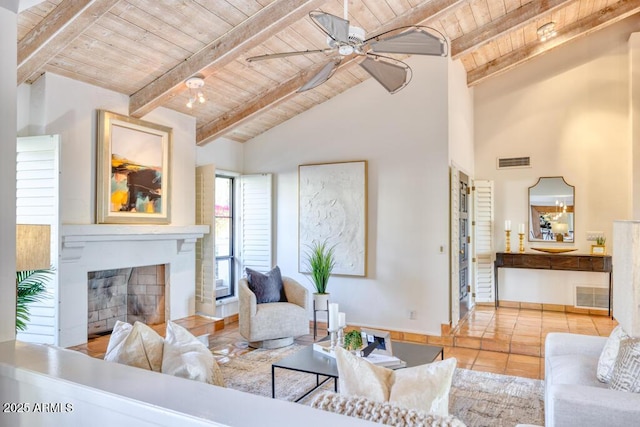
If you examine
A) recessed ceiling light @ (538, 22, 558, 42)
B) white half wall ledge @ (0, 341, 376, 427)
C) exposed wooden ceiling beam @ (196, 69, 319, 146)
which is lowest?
white half wall ledge @ (0, 341, 376, 427)

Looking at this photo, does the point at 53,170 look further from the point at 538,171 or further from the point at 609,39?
the point at 609,39

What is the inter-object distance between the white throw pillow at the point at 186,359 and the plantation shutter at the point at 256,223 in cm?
393

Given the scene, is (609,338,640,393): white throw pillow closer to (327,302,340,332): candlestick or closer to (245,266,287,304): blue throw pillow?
(327,302,340,332): candlestick

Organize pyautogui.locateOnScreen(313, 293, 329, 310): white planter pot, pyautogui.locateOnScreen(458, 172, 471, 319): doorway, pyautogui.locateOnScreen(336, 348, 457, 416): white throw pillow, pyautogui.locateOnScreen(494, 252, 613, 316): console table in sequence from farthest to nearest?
pyautogui.locateOnScreen(494, 252, 613, 316): console table < pyautogui.locateOnScreen(458, 172, 471, 319): doorway < pyautogui.locateOnScreen(313, 293, 329, 310): white planter pot < pyautogui.locateOnScreen(336, 348, 457, 416): white throw pillow

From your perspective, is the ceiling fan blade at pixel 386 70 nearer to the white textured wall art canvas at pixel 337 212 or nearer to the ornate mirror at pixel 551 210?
the white textured wall art canvas at pixel 337 212

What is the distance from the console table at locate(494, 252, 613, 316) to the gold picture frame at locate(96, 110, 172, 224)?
4.56 m

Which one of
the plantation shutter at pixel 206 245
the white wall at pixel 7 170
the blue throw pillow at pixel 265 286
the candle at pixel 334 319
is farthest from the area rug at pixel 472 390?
the white wall at pixel 7 170

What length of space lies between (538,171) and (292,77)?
390 centimetres

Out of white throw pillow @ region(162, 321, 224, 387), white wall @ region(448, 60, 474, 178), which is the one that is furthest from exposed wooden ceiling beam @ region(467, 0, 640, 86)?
white throw pillow @ region(162, 321, 224, 387)

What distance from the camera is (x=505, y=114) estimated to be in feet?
21.6

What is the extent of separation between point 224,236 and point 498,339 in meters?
3.75

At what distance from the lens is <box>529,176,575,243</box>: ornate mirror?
20.5 feet

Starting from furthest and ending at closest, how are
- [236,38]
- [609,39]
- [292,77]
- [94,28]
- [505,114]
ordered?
[505,114] < [609,39] < [292,77] < [236,38] < [94,28]

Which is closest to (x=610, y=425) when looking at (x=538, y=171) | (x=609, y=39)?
(x=538, y=171)
